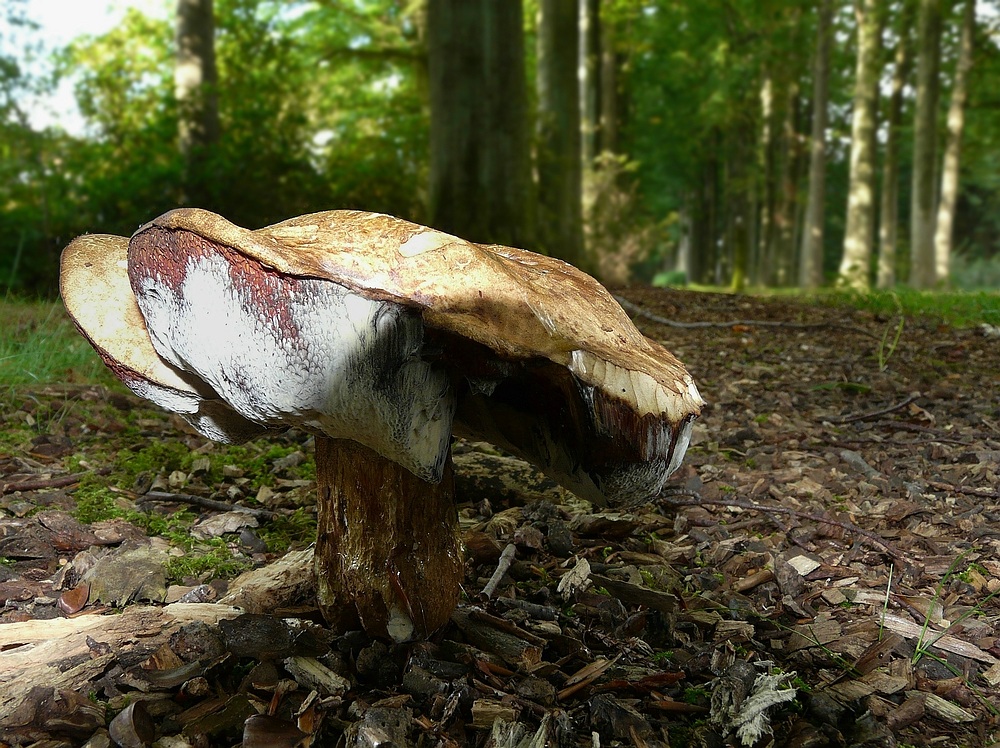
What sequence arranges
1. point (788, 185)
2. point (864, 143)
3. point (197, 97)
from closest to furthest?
point (197, 97), point (864, 143), point (788, 185)

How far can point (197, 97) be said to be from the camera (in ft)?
29.5

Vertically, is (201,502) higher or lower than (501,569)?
higher

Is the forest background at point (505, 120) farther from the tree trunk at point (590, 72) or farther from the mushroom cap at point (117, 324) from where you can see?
the mushroom cap at point (117, 324)

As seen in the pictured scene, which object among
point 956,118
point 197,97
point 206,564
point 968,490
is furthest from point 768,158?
point 206,564

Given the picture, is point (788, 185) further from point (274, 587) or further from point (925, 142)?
point (274, 587)

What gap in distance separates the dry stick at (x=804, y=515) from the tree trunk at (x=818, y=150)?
1412cm

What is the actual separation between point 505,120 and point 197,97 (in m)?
3.91

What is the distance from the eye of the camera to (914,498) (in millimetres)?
2770

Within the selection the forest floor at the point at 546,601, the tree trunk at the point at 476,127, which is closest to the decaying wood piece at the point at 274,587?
the forest floor at the point at 546,601

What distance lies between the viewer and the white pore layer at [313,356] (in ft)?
3.71

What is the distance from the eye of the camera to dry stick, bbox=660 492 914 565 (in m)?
2.40

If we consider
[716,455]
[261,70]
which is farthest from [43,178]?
[716,455]

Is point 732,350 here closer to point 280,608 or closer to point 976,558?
point 976,558

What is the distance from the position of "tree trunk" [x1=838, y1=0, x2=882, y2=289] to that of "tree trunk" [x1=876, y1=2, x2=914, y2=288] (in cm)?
157
